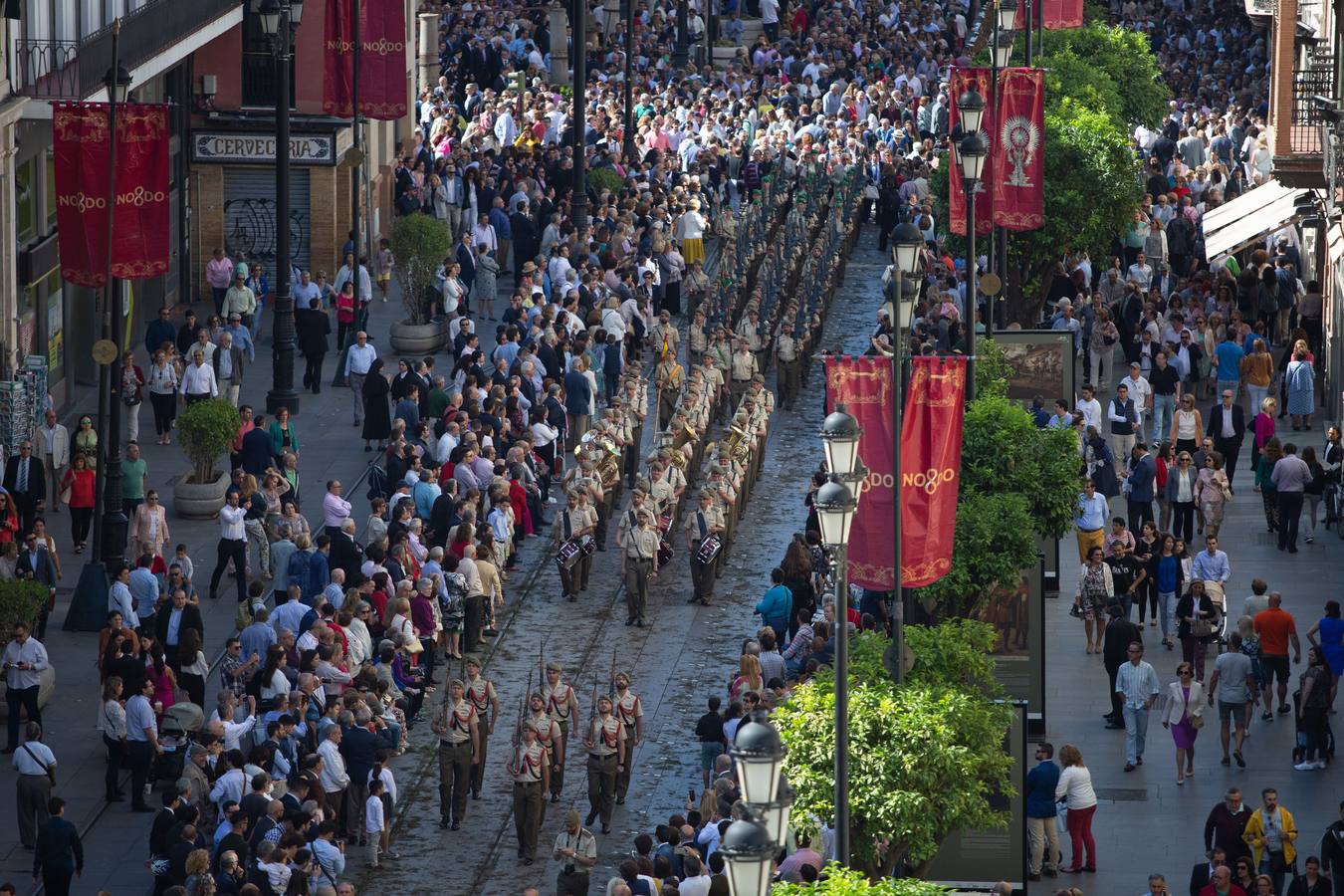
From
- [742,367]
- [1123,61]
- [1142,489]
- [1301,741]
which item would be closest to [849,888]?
[1301,741]

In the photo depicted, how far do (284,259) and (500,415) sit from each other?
6.56m

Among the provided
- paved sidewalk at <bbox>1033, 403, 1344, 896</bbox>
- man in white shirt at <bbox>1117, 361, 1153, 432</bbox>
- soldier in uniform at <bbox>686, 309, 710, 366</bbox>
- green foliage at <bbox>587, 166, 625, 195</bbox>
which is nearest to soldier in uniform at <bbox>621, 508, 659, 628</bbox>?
paved sidewalk at <bbox>1033, 403, 1344, 896</bbox>

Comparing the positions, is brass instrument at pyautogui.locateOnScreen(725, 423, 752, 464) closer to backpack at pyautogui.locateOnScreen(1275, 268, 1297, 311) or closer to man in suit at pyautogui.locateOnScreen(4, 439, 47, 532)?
man in suit at pyautogui.locateOnScreen(4, 439, 47, 532)

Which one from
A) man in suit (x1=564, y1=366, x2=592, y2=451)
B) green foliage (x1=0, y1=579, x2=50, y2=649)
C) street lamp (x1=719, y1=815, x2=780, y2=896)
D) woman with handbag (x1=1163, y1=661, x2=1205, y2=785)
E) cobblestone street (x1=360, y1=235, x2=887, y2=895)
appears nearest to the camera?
street lamp (x1=719, y1=815, x2=780, y2=896)

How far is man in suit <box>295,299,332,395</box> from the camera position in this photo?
40719mm

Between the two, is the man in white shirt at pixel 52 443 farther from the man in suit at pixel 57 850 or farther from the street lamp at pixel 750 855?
the street lamp at pixel 750 855

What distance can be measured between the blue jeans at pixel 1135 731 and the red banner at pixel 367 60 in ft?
69.4

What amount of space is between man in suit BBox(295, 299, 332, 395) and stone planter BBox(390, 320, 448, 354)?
2275 millimetres

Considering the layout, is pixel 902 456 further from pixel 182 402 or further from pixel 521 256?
pixel 521 256

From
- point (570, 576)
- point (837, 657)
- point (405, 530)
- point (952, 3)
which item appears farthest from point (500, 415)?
point (952, 3)

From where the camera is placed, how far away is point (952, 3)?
7994 cm

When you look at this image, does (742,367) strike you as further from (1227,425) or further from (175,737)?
(175,737)

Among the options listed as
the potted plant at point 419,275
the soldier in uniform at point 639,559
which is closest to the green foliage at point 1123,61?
the potted plant at point 419,275

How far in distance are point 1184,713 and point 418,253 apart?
19063 mm
